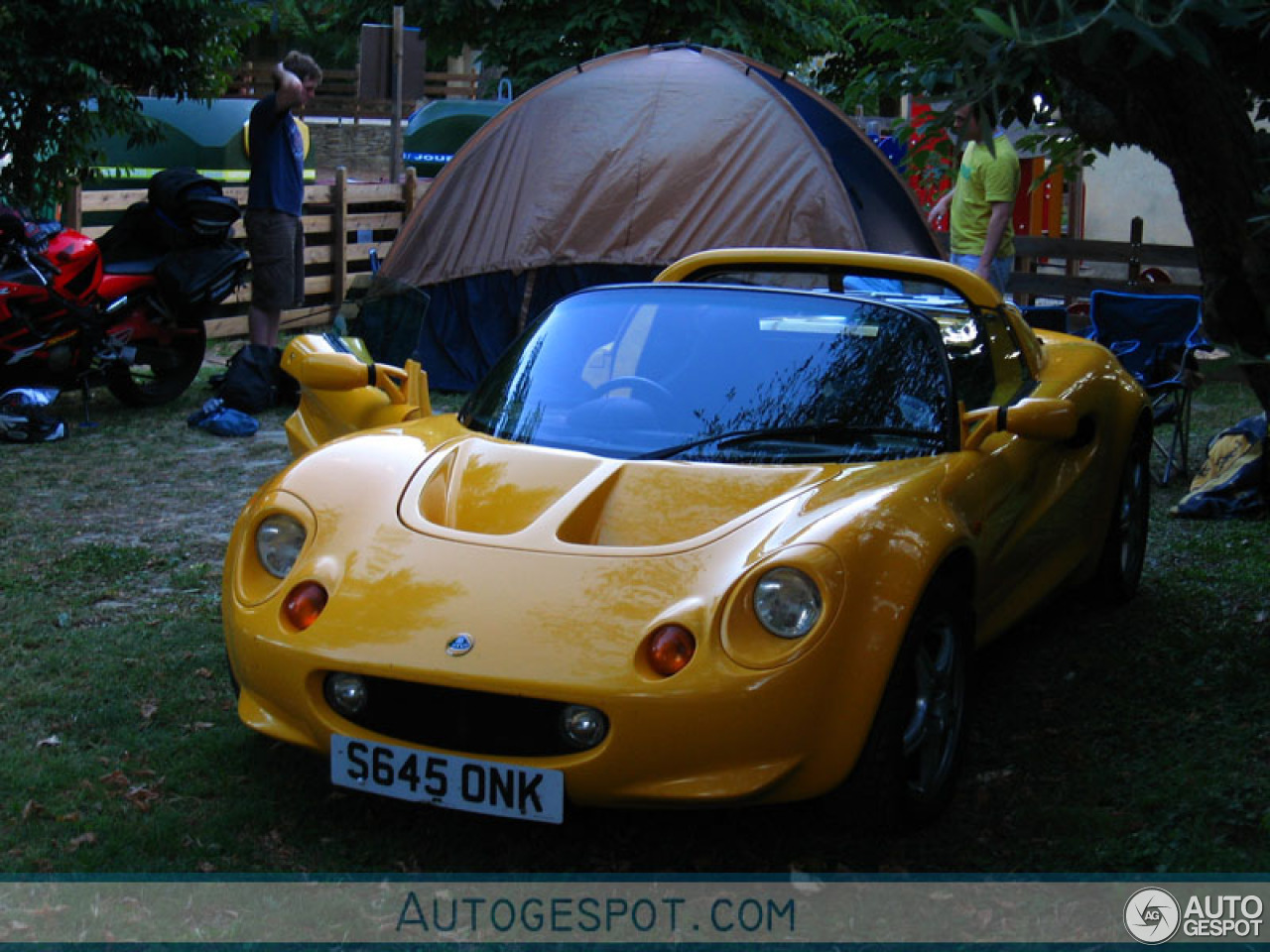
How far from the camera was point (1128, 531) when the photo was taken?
5945 mm

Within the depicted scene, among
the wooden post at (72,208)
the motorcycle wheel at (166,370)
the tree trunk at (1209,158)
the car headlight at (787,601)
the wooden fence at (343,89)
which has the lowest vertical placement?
the wooden fence at (343,89)

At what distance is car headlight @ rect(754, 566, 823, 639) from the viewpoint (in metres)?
3.40

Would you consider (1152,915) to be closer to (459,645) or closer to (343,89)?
(459,645)

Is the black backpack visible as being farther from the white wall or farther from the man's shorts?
the white wall

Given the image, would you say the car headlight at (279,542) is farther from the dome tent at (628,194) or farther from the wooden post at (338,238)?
the wooden post at (338,238)

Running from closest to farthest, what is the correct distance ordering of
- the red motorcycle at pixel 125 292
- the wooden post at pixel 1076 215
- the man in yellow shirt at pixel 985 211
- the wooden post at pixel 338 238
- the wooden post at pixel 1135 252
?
the red motorcycle at pixel 125 292
the man in yellow shirt at pixel 985 211
the wooden post at pixel 1135 252
the wooden post at pixel 338 238
the wooden post at pixel 1076 215

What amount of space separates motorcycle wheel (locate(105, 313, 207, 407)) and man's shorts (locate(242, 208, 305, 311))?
587 mm

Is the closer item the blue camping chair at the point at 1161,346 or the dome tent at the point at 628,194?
the blue camping chair at the point at 1161,346

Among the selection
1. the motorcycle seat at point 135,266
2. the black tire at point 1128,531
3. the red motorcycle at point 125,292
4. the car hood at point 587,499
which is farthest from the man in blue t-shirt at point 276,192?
the car hood at point 587,499

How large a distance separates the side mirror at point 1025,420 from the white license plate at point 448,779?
1710 mm

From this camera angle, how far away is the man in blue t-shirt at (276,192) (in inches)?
411

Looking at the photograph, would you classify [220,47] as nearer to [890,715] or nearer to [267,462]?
[267,462]

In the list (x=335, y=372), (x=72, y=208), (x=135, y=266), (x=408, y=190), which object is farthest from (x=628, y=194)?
(x=335, y=372)

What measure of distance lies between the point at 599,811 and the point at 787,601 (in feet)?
2.74
